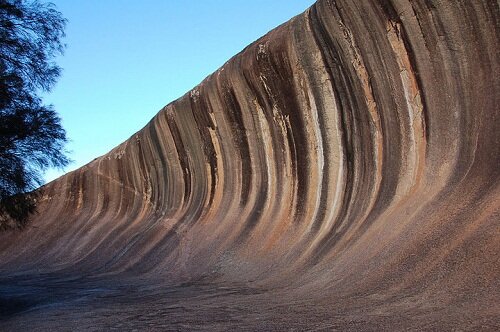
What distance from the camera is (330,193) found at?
15.1m

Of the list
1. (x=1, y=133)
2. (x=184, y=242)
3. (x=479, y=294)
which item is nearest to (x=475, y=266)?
(x=479, y=294)

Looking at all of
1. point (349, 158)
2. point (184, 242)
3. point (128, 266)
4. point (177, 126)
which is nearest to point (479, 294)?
point (349, 158)

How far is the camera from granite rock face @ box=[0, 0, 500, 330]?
8.65 meters

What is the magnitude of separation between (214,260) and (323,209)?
4007 millimetres

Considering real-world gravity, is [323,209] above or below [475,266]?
above

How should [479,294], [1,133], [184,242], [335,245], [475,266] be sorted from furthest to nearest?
[184,242] → [335,245] → [1,133] → [475,266] → [479,294]

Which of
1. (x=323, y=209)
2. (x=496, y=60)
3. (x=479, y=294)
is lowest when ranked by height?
(x=479, y=294)

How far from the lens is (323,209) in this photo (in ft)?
49.5

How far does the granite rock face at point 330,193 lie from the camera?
8.65m

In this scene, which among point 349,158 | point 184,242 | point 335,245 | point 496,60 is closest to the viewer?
point 496,60

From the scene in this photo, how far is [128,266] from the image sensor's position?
21.3 m

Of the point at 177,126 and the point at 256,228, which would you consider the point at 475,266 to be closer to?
the point at 256,228

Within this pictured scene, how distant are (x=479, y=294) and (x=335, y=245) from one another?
17.7ft

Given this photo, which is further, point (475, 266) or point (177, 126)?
point (177, 126)
